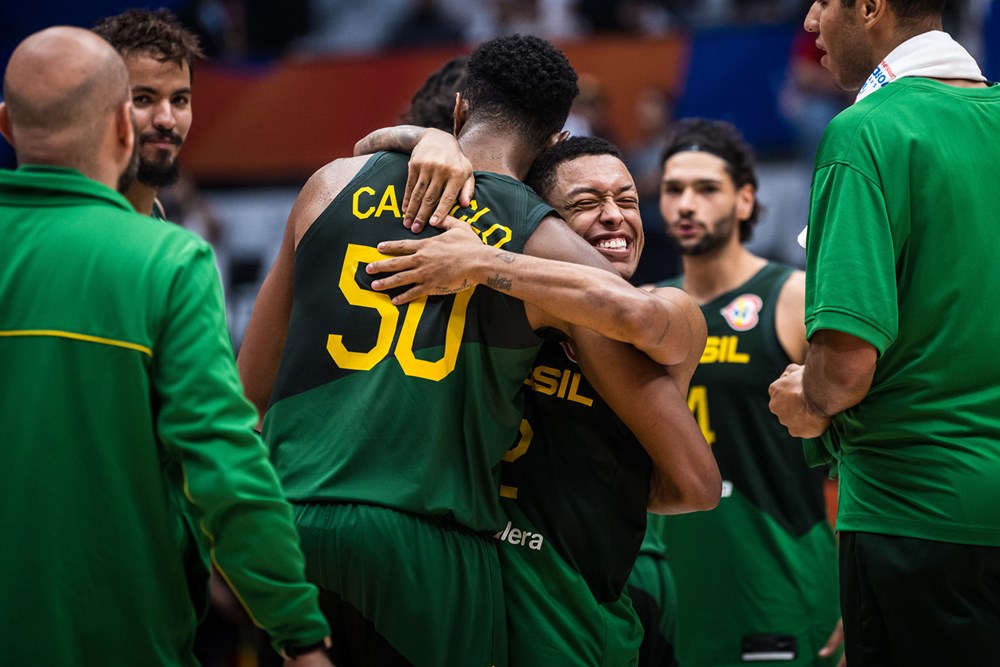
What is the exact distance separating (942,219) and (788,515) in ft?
8.57

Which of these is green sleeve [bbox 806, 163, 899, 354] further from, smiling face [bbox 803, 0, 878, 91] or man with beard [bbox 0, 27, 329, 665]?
man with beard [bbox 0, 27, 329, 665]

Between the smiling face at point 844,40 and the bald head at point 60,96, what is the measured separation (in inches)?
83.6

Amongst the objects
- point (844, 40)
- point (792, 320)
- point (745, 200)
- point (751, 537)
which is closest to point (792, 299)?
point (792, 320)

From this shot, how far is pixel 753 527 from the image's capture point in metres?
5.60

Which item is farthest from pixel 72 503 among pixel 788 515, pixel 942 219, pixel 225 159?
pixel 225 159

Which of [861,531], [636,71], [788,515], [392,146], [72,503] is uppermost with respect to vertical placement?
[636,71]

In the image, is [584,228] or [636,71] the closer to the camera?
[584,228]

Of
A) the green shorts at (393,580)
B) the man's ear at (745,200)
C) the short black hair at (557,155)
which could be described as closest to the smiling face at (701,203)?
the man's ear at (745,200)

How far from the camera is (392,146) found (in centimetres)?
377

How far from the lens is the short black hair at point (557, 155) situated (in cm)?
400

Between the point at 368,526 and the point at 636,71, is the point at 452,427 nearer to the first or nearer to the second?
the point at 368,526

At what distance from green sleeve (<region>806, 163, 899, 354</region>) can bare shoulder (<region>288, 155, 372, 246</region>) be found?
1.43 m

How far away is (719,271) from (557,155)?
2221 millimetres

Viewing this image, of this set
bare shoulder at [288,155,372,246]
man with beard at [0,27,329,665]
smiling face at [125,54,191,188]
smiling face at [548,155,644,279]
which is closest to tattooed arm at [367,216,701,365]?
bare shoulder at [288,155,372,246]
